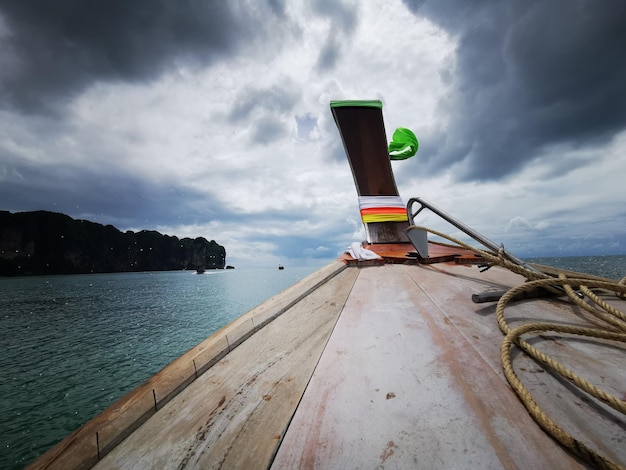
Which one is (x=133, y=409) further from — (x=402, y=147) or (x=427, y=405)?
(x=402, y=147)

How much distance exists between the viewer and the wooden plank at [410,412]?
630mm

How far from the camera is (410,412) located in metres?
0.77

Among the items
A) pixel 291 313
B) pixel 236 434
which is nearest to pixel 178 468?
pixel 236 434

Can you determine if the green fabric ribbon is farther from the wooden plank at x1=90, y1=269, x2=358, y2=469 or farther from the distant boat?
the wooden plank at x1=90, y1=269, x2=358, y2=469

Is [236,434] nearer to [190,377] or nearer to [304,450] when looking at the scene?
[304,450]

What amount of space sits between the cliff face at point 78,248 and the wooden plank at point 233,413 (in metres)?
105

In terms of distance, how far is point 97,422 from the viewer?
2.60 feet

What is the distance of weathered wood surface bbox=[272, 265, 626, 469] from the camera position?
0.63m

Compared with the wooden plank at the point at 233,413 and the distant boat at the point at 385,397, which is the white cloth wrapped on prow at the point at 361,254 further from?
the wooden plank at the point at 233,413

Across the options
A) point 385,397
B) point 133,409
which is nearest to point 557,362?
point 385,397

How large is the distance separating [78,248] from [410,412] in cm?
11047

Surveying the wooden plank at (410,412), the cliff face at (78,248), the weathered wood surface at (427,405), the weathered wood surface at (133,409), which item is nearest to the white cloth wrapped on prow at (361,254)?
the weathered wood surface at (427,405)

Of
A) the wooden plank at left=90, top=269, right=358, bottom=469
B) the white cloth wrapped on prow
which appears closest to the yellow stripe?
the white cloth wrapped on prow

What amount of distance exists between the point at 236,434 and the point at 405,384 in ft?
1.91
